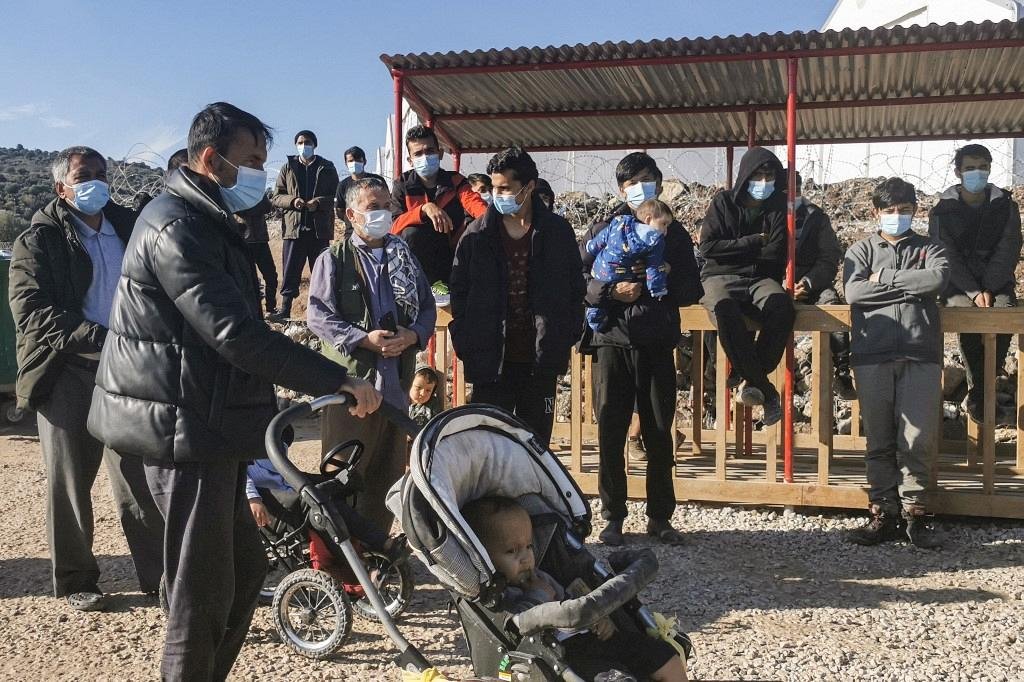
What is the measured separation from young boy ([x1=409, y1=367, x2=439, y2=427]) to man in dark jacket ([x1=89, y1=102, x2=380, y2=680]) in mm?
3381

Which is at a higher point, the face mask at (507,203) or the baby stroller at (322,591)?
the face mask at (507,203)

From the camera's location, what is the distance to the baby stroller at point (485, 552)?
2658 millimetres

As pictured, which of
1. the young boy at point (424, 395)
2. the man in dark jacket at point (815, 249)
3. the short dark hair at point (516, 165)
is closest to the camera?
the short dark hair at point (516, 165)

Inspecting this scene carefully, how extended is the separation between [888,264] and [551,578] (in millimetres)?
3511

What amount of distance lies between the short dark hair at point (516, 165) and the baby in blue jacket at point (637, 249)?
651 millimetres

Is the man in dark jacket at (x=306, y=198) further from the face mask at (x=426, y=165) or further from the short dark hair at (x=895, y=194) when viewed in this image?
the short dark hair at (x=895, y=194)

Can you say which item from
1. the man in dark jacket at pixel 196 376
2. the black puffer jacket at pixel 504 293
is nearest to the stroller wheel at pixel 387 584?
the man in dark jacket at pixel 196 376

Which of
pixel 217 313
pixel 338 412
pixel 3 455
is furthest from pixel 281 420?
pixel 3 455

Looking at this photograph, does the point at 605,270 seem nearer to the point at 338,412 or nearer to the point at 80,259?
the point at 338,412

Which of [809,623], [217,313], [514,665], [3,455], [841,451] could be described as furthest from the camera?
[3,455]

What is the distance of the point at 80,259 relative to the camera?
4.93 meters

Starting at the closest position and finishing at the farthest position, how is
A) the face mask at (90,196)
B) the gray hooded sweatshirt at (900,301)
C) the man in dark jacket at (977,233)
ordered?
the face mask at (90,196), the gray hooded sweatshirt at (900,301), the man in dark jacket at (977,233)

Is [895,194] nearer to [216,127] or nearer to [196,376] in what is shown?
[216,127]

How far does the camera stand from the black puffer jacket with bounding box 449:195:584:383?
5184mm
